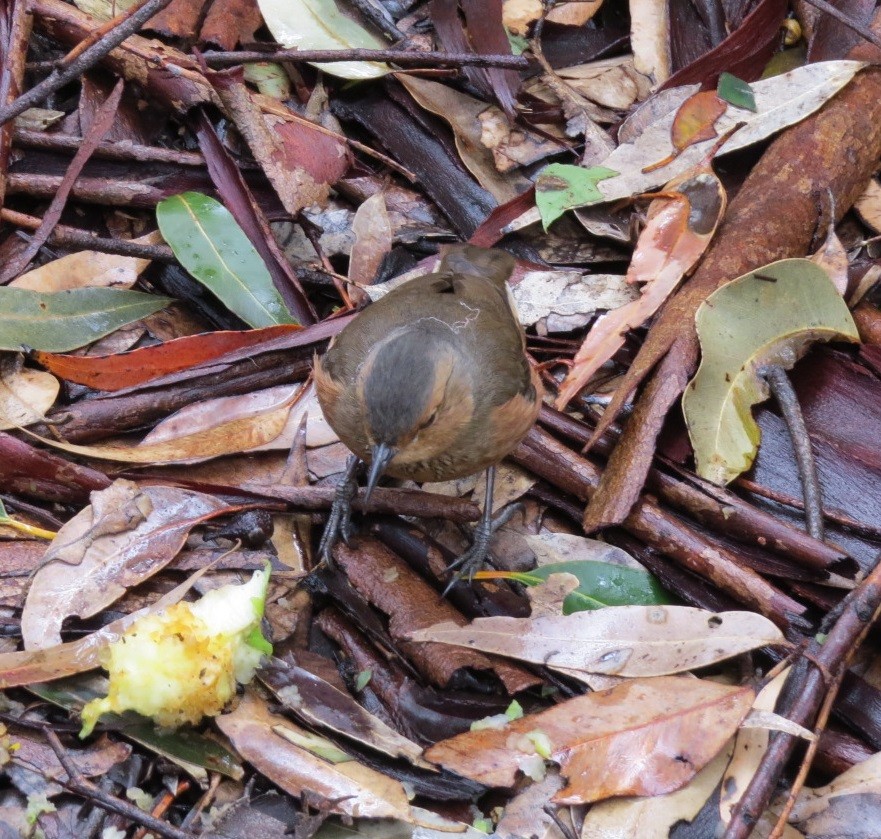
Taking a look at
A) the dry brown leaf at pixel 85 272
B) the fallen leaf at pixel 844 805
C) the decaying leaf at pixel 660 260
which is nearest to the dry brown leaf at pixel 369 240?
the dry brown leaf at pixel 85 272

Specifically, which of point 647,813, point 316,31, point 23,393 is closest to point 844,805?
point 647,813

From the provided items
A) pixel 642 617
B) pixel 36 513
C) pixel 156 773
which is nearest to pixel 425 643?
pixel 642 617

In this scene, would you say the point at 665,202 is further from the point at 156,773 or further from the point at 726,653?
the point at 156,773

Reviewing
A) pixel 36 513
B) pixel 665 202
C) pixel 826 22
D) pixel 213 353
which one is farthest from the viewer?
pixel 826 22

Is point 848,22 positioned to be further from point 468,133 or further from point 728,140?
point 468,133

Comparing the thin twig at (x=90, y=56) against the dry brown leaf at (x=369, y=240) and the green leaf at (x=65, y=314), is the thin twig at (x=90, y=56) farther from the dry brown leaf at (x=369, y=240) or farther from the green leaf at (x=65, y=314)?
the dry brown leaf at (x=369, y=240)

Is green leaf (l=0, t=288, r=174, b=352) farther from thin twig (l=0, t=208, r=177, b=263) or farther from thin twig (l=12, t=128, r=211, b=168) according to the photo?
thin twig (l=12, t=128, r=211, b=168)

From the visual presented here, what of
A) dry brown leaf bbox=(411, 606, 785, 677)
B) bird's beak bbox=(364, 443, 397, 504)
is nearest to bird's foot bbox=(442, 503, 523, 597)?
dry brown leaf bbox=(411, 606, 785, 677)
